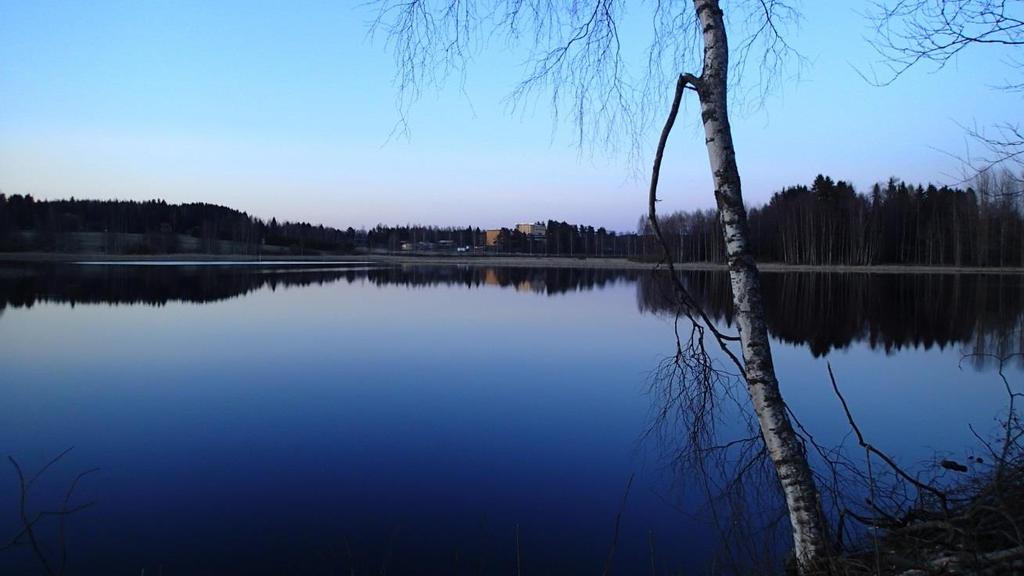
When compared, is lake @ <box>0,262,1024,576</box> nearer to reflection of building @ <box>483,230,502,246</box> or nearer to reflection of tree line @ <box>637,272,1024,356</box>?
reflection of tree line @ <box>637,272,1024,356</box>

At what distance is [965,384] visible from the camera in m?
11.4

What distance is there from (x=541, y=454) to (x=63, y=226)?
100086mm

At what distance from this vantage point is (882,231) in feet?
194

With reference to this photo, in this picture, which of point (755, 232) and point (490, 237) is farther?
point (490, 237)

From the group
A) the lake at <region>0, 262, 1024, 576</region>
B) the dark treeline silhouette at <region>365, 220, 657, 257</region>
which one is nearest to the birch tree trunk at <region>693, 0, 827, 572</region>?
the lake at <region>0, 262, 1024, 576</region>

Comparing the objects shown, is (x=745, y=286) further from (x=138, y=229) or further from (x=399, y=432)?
(x=138, y=229)

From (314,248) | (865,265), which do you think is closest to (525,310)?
(865,265)

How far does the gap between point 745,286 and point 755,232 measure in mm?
70309

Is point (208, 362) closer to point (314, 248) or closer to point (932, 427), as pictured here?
point (932, 427)

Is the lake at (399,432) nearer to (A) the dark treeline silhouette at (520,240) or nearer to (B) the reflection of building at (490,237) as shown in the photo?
(A) the dark treeline silhouette at (520,240)

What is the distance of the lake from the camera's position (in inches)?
208

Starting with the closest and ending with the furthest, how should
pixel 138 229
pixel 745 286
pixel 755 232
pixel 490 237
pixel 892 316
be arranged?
pixel 745 286
pixel 892 316
pixel 755 232
pixel 138 229
pixel 490 237

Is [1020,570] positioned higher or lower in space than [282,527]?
higher

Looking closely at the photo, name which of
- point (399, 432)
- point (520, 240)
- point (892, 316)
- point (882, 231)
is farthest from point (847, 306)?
point (520, 240)
